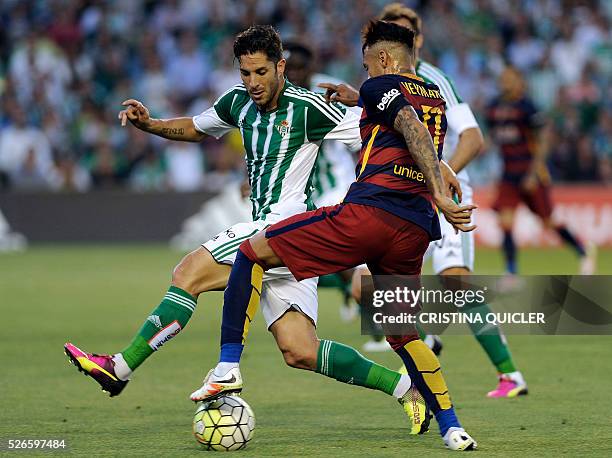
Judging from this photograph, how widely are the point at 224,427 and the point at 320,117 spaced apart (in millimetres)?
1773

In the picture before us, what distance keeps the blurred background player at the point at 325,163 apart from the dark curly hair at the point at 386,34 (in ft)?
7.74

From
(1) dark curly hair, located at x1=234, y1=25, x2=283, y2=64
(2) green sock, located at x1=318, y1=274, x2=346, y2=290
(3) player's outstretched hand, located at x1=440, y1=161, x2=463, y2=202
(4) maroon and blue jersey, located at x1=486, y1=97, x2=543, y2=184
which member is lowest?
(2) green sock, located at x1=318, y1=274, x2=346, y2=290

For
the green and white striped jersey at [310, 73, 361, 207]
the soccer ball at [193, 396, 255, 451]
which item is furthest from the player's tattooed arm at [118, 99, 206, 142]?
the green and white striped jersey at [310, 73, 361, 207]

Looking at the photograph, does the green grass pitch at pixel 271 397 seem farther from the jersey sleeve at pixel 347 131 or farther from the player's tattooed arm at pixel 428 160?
the jersey sleeve at pixel 347 131

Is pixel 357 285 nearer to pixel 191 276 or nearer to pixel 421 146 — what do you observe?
pixel 191 276

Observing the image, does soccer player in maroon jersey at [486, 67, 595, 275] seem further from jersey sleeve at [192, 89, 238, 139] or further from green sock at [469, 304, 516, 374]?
jersey sleeve at [192, 89, 238, 139]

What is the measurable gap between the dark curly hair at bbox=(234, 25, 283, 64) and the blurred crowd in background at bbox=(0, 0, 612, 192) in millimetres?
14122

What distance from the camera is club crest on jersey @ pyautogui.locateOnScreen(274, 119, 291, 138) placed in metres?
6.66

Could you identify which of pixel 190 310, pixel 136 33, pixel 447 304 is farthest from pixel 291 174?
pixel 136 33

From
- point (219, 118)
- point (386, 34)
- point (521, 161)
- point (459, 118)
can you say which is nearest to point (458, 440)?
point (386, 34)

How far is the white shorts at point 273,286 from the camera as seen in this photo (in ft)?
21.2

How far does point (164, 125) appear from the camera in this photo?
6.98m

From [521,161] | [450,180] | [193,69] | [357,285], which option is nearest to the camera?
[450,180]

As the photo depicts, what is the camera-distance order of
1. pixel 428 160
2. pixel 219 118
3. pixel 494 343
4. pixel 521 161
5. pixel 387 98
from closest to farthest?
1. pixel 428 160
2. pixel 387 98
3. pixel 219 118
4. pixel 494 343
5. pixel 521 161
